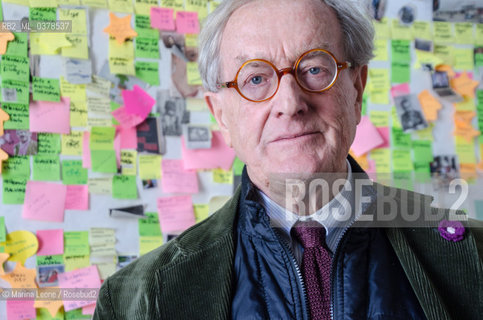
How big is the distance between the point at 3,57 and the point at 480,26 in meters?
2.07

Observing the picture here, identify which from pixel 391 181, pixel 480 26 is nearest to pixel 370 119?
pixel 391 181

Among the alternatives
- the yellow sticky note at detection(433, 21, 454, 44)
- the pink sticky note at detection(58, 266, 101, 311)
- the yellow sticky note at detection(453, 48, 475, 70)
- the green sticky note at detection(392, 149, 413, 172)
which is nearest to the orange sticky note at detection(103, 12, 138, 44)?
the pink sticky note at detection(58, 266, 101, 311)

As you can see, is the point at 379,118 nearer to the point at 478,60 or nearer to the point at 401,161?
the point at 401,161

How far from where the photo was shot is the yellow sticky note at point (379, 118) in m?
2.08

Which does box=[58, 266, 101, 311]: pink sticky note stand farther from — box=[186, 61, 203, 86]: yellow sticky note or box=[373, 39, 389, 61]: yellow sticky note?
box=[373, 39, 389, 61]: yellow sticky note

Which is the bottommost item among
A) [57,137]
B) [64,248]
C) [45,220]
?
[64,248]

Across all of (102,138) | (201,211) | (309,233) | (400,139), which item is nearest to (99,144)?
(102,138)

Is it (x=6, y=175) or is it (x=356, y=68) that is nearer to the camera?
(x=356, y=68)

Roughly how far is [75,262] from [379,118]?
1.41 m

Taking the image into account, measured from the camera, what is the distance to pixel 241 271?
1054 mm

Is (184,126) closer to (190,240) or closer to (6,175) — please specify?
(6,175)

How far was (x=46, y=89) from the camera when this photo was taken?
5.43 ft

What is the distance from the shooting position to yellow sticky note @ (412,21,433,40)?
2133 millimetres

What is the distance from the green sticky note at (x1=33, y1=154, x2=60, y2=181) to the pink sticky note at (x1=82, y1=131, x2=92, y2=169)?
0.09 meters
